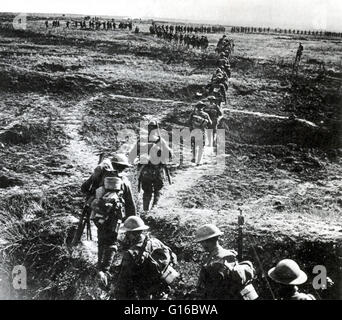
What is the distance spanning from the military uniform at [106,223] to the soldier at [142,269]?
1.37 meters

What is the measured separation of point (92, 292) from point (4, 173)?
504 centimetres

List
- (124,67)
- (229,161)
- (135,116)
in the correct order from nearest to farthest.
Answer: (229,161), (135,116), (124,67)

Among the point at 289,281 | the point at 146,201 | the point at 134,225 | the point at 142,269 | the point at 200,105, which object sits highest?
the point at 200,105

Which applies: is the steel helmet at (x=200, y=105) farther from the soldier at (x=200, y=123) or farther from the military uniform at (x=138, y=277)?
the military uniform at (x=138, y=277)

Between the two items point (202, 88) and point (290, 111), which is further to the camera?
point (202, 88)

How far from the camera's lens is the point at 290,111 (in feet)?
51.8

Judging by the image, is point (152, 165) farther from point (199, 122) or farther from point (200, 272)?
point (200, 272)

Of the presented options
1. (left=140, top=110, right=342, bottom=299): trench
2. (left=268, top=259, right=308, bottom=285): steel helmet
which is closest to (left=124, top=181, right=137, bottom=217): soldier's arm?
(left=140, top=110, right=342, bottom=299): trench

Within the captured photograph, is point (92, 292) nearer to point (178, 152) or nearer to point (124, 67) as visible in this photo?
point (178, 152)

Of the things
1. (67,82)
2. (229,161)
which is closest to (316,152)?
(229,161)

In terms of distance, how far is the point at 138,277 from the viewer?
4641 mm

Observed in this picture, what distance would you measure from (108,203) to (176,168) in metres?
5.34

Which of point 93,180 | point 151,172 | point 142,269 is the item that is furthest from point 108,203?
point 151,172
